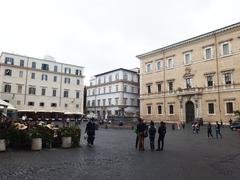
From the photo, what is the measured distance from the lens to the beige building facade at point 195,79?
132 ft

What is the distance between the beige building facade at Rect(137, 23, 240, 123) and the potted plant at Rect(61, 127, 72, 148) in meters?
33.1

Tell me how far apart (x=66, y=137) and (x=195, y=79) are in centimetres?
3654

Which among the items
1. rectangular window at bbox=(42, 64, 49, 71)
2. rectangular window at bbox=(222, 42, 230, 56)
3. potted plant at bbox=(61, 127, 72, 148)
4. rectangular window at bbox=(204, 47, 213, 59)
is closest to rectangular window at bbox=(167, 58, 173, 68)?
rectangular window at bbox=(204, 47, 213, 59)

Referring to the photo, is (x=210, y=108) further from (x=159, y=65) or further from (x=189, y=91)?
(x=159, y=65)

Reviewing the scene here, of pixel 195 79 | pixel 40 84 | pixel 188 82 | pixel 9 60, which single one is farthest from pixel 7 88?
pixel 195 79

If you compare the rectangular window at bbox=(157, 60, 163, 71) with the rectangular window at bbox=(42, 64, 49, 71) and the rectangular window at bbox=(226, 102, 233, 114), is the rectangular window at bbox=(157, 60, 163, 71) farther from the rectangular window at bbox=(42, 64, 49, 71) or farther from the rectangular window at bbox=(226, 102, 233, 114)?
the rectangular window at bbox=(42, 64, 49, 71)

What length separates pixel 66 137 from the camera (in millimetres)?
14250

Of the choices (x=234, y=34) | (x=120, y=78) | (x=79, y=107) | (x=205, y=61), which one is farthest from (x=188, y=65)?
(x=79, y=107)

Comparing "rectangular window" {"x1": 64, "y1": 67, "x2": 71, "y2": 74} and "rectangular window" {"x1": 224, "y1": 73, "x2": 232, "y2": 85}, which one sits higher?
"rectangular window" {"x1": 64, "y1": 67, "x2": 71, "y2": 74}

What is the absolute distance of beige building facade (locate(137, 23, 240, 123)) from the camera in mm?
40250

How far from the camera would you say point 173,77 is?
163 ft

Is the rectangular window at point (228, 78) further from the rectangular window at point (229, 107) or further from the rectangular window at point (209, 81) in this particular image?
the rectangular window at point (229, 107)

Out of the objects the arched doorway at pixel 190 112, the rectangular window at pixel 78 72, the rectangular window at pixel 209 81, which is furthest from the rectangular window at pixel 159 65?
the rectangular window at pixel 78 72

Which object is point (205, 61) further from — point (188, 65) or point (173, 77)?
point (173, 77)
